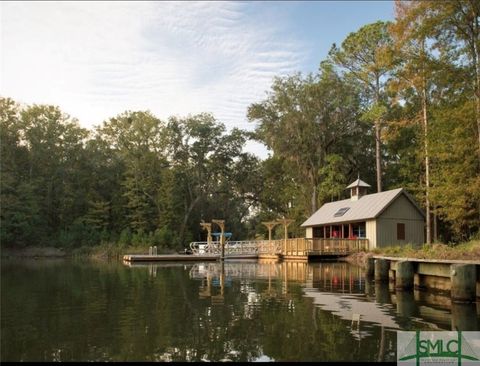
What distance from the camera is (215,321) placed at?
11062mm

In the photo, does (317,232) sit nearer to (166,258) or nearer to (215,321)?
(166,258)

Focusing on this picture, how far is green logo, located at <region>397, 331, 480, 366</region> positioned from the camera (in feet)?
25.4

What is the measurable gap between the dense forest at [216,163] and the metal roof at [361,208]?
255cm

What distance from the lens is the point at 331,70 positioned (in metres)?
44.9

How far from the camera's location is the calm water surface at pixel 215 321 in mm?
8320

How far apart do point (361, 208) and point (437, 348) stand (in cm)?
2946

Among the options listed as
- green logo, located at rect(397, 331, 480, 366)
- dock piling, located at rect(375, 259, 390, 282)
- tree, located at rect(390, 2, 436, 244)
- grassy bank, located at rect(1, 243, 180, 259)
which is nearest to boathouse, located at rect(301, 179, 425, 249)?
tree, located at rect(390, 2, 436, 244)

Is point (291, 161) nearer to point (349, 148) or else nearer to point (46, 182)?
point (349, 148)

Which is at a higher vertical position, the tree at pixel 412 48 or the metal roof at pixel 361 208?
the tree at pixel 412 48

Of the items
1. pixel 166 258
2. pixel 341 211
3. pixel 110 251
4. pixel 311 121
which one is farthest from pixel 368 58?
pixel 110 251

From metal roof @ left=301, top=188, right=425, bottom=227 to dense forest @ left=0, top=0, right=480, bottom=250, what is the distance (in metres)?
2.55

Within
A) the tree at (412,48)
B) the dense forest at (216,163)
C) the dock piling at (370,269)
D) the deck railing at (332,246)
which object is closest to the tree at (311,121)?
the dense forest at (216,163)

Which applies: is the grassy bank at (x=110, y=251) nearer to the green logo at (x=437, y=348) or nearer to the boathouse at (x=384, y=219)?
the boathouse at (x=384, y=219)

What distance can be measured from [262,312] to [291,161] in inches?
1606
